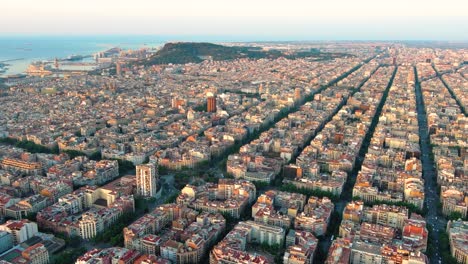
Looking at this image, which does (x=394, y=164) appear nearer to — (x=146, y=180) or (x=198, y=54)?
(x=146, y=180)

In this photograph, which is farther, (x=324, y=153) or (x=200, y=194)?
(x=324, y=153)

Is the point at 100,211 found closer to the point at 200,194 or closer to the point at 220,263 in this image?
the point at 200,194

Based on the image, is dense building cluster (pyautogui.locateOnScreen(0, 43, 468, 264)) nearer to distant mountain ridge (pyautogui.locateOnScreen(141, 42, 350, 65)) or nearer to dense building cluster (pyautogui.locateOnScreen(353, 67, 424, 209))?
dense building cluster (pyautogui.locateOnScreen(353, 67, 424, 209))

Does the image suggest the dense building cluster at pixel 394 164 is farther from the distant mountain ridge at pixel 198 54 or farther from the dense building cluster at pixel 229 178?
the distant mountain ridge at pixel 198 54

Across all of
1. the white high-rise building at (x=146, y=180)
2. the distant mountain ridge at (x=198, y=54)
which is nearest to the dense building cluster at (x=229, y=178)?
the white high-rise building at (x=146, y=180)

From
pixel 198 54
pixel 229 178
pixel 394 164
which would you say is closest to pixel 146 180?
pixel 229 178

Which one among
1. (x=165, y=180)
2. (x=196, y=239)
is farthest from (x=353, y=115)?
(x=196, y=239)

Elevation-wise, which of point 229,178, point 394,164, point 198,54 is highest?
point 198,54

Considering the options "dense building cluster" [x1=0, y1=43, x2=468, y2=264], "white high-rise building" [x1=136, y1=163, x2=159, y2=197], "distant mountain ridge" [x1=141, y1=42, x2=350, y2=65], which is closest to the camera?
"dense building cluster" [x1=0, y1=43, x2=468, y2=264]

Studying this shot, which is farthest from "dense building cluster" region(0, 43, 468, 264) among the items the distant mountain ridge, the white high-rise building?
the distant mountain ridge
